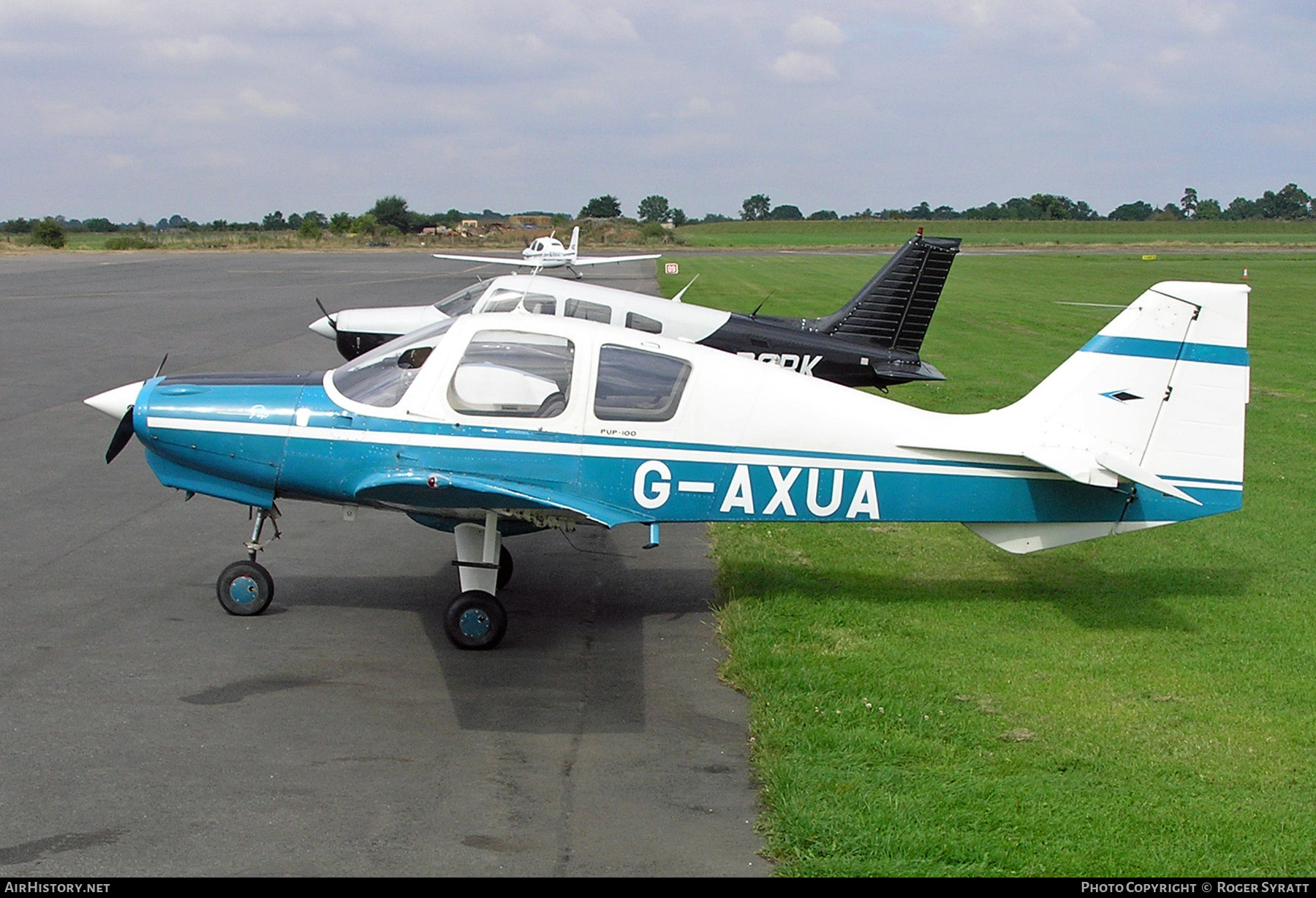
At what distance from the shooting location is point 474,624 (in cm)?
737

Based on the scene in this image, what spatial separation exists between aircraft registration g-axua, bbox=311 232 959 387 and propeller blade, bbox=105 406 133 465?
6.03 metres

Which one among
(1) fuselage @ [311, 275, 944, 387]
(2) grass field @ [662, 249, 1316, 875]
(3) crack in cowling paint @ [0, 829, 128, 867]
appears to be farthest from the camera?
(1) fuselage @ [311, 275, 944, 387]

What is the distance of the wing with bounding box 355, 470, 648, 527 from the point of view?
22.9 feet

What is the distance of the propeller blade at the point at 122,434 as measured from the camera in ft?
25.1

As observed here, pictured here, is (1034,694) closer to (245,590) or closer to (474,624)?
(474,624)

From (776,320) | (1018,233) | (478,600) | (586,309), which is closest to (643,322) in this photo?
(586,309)

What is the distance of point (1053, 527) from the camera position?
25.6 ft

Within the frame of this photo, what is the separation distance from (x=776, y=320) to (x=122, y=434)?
9.53 m

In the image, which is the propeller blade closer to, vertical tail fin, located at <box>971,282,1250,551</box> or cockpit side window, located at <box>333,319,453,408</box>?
cockpit side window, located at <box>333,319,453,408</box>

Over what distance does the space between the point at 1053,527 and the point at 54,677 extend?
6.08 m

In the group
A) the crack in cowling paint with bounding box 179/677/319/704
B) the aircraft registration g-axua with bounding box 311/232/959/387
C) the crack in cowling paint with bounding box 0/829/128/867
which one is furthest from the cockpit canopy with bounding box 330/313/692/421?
the aircraft registration g-axua with bounding box 311/232/959/387

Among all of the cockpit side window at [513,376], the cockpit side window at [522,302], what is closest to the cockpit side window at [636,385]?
the cockpit side window at [513,376]

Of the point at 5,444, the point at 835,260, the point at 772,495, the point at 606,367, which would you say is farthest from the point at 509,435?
the point at 835,260

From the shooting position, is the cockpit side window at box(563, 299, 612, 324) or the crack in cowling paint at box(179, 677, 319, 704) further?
the cockpit side window at box(563, 299, 612, 324)
